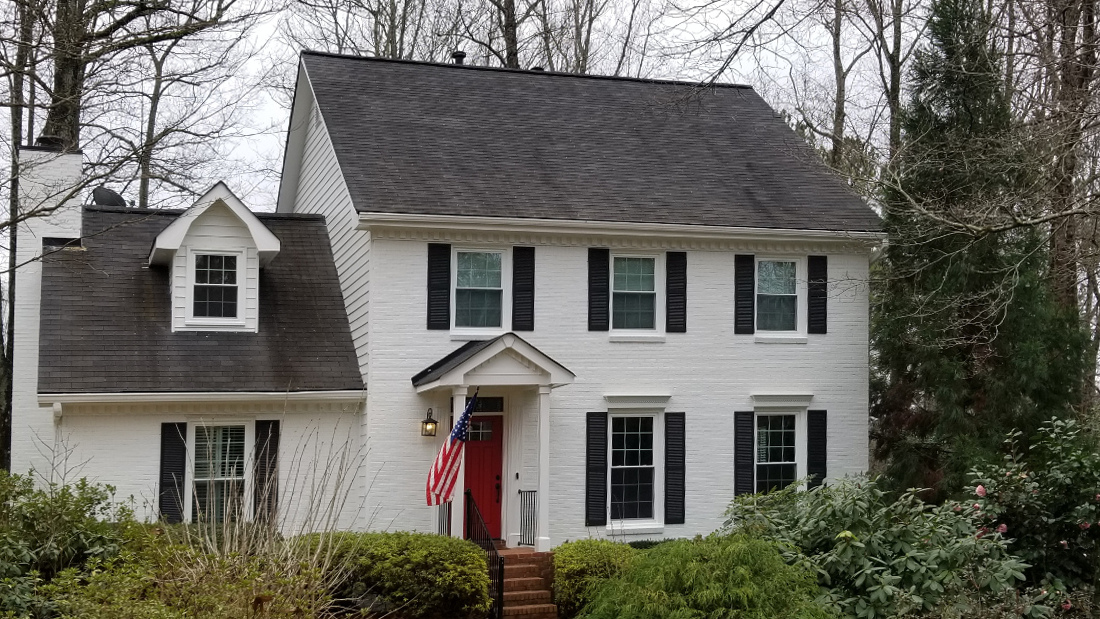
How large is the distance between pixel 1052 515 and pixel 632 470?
26.1ft

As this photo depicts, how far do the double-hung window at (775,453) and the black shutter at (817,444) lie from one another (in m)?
0.23

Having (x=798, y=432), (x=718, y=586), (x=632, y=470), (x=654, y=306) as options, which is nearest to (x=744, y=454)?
(x=798, y=432)

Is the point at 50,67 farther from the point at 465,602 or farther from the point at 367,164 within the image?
the point at 465,602

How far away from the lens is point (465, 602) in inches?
543

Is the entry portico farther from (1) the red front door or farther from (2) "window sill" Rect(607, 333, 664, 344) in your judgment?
(2) "window sill" Rect(607, 333, 664, 344)

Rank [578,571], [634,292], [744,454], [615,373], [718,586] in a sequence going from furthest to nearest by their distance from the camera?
1. [744,454]
2. [634,292]
3. [615,373]
4. [578,571]
5. [718,586]

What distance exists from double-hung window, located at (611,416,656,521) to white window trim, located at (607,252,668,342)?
51.8 inches

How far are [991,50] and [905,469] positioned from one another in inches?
275

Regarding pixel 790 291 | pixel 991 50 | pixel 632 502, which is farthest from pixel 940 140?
pixel 632 502

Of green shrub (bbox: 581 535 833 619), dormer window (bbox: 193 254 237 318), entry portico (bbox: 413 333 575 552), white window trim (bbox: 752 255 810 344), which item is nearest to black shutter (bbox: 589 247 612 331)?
entry portico (bbox: 413 333 575 552)

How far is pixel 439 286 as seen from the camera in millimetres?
17125

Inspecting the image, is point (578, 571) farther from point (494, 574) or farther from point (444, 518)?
point (444, 518)

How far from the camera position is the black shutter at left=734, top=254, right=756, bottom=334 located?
18.7 meters

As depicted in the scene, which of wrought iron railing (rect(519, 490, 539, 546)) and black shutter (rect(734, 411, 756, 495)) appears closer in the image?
wrought iron railing (rect(519, 490, 539, 546))
